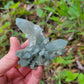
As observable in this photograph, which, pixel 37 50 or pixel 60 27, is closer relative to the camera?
pixel 37 50

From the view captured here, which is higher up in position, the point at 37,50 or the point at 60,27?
the point at 37,50

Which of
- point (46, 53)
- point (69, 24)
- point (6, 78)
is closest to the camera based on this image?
point (46, 53)

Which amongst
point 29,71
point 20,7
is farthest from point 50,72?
point 20,7

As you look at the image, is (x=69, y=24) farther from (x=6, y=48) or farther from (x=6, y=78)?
(x=6, y=78)

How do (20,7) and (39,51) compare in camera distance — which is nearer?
(39,51)

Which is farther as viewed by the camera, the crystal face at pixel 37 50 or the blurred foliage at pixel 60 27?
the blurred foliage at pixel 60 27

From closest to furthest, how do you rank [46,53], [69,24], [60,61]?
[46,53]
[60,61]
[69,24]

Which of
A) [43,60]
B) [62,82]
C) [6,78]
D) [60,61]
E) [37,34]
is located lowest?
[62,82]

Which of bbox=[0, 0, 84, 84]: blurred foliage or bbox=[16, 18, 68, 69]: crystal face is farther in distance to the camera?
bbox=[0, 0, 84, 84]: blurred foliage
